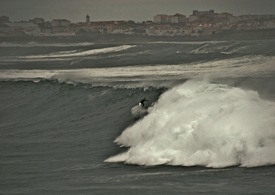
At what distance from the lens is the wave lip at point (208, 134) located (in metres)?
11.2

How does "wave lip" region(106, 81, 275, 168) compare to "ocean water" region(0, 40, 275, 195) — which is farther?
"wave lip" region(106, 81, 275, 168)

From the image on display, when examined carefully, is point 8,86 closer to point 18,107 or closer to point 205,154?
point 18,107

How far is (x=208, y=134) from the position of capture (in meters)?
12.0

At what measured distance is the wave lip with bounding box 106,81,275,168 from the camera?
11.2 meters

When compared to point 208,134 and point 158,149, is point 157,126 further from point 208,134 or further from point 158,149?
point 208,134

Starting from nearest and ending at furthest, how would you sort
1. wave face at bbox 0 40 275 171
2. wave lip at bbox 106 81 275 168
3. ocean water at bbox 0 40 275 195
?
ocean water at bbox 0 40 275 195, wave lip at bbox 106 81 275 168, wave face at bbox 0 40 275 171

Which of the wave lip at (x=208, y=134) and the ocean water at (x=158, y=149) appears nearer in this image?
the ocean water at (x=158, y=149)

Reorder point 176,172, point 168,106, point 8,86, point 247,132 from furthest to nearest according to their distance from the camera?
point 8,86
point 168,106
point 247,132
point 176,172

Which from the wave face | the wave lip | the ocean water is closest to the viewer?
the ocean water

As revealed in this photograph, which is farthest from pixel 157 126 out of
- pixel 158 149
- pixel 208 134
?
pixel 208 134

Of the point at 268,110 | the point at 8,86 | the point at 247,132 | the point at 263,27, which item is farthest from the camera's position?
the point at 263,27

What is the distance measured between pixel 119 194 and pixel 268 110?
18.4 ft

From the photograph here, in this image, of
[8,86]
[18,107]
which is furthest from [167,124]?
[8,86]

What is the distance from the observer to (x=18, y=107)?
930 inches
